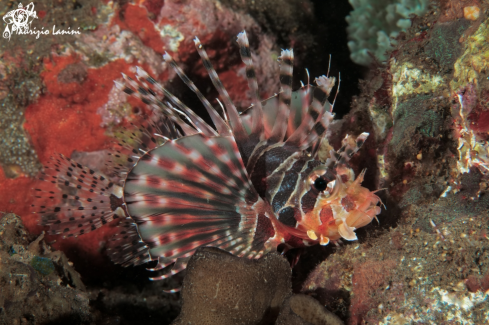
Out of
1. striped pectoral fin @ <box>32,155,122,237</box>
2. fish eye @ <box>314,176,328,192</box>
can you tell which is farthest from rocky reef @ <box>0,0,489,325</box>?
fish eye @ <box>314,176,328,192</box>

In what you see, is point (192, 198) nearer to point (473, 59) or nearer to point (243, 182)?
point (243, 182)

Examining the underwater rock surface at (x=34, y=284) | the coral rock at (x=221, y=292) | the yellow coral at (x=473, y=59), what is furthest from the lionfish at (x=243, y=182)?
the yellow coral at (x=473, y=59)

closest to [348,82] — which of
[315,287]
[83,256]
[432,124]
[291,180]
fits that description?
[432,124]

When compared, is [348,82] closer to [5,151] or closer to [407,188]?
[407,188]

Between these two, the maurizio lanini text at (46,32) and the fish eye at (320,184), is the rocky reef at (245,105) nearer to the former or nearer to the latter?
the maurizio lanini text at (46,32)

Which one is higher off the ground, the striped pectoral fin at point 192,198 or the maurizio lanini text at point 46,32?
the maurizio lanini text at point 46,32

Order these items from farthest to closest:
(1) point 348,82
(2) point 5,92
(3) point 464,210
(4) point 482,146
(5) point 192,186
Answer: (1) point 348,82 → (2) point 5,92 → (5) point 192,186 → (3) point 464,210 → (4) point 482,146

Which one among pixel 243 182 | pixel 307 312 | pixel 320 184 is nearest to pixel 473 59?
pixel 320 184
